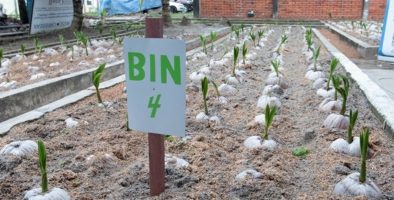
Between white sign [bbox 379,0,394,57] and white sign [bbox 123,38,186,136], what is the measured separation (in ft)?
21.1

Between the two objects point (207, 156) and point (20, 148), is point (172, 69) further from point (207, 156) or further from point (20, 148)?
point (20, 148)

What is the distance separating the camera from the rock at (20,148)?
268 cm

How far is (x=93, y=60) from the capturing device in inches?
256

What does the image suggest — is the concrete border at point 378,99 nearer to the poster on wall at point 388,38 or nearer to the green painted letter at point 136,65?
the green painted letter at point 136,65

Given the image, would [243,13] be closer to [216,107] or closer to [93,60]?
[93,60]

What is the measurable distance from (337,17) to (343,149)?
16.4m

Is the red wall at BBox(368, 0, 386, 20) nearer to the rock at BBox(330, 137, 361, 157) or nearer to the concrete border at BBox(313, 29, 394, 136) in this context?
the concrete border at BBox(313, 29, 394, 136)

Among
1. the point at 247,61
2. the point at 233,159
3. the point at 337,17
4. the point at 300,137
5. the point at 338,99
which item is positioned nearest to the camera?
the point at 233,159

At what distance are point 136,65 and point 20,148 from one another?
1.23m

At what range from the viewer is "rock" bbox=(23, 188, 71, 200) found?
202 cm

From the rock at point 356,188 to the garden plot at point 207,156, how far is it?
2.0 inches

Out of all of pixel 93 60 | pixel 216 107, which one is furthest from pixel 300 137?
pixel 93 60

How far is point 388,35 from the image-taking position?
24.5 feet

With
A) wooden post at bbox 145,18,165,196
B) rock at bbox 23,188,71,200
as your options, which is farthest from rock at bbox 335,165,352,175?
rock at bbox 23,188,71,200
